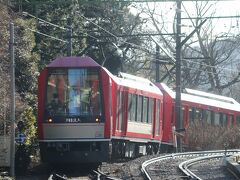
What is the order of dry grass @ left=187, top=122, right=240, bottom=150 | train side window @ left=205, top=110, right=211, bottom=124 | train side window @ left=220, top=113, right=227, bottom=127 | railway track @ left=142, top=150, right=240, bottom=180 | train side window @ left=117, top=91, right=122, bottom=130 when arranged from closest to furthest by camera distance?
railway track @ left=142, top=150, right=240, bottom=180, train side window @ left=117, top=91, right=122, bottom=130, dry grass @ left=187, top=122, right=240, bottom=150, train side window @ left=205, top=110, right=211, bottom=124, train side window @ left=220, top=113, right=227, bottom=127

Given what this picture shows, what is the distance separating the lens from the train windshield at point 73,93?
19.7 m

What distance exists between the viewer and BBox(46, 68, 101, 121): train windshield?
19734 mm

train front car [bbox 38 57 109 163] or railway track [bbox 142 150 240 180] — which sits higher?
train front car [bbox 38 57 109 163]

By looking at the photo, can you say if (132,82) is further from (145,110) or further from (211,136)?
(211,136)

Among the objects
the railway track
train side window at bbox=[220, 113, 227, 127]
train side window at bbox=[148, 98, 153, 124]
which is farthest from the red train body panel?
train side window at bbox=[220, 113, 227, 127]

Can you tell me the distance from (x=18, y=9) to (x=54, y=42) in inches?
218

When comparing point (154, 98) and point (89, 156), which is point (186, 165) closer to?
point (89, 156)

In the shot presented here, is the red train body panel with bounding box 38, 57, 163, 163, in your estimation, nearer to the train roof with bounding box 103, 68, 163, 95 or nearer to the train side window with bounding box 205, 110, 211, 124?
the train roof with bounding box 103, 68, 163, 95

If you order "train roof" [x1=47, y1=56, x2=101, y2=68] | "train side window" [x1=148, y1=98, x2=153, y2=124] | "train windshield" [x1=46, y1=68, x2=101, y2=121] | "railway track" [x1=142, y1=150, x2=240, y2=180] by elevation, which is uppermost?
"train roof" [x1=47, y1=56, x2=101, y2=68]

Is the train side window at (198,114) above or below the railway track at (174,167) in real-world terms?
above

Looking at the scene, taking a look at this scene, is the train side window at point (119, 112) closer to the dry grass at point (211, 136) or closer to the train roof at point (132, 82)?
the train roof at point (132, 82)

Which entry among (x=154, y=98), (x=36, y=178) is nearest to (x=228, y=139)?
(x=154, y=98)

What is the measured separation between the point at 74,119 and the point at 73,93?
0.84 meters

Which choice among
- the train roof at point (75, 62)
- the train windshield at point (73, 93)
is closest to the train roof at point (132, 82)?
the train roof at point (75, 62)
